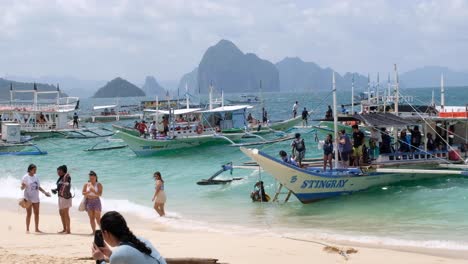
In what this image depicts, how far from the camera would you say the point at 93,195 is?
42.0 feet

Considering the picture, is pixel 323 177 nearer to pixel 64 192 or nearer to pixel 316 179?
pixel 316 179

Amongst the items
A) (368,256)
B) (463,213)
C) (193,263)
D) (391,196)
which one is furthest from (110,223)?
(391,196)

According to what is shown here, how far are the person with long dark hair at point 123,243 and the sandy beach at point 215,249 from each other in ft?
16.6

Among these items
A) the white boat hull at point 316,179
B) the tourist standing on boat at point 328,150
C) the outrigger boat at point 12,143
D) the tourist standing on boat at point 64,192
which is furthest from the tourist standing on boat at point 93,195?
the outrigger boat at point 12,143

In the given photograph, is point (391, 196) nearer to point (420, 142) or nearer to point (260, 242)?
point (420, 142)

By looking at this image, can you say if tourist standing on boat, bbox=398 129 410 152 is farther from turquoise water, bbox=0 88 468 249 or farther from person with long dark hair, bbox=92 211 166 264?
person with long dark hair, bbox=92 211 166 264

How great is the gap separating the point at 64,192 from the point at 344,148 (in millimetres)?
9341

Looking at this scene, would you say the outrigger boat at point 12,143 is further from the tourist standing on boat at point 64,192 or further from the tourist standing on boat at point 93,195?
the tourist standing on boat at point 93,195

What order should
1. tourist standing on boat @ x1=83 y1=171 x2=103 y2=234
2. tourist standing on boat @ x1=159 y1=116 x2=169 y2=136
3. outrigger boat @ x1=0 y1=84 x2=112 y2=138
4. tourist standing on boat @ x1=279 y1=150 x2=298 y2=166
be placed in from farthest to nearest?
outrigger boat @ x1=0 y1=84 x2=112 y2=138
tourist standing on boat @ x1=159 y1=116 x2=169 y2=136
tourist standing on boat @ x1=279 y1=150 x2=298 y2=166
tourist standing on boat @ x1=83 y1=171 x2=103 y2=234

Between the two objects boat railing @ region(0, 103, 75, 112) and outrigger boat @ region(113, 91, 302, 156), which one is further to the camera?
boat railing @ region(0, 103, 75, 112)

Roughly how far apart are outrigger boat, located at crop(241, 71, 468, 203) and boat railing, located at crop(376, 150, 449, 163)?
530 millimetres

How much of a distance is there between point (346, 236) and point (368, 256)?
2.57 meters

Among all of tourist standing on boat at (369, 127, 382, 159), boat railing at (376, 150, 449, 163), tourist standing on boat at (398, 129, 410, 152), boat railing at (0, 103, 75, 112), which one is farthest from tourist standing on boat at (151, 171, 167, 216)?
boat railing at (0, 103, 75, 112)

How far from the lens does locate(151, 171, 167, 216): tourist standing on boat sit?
51.3 feet
